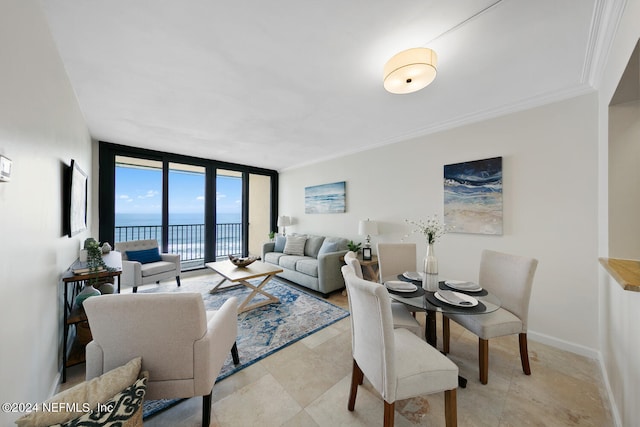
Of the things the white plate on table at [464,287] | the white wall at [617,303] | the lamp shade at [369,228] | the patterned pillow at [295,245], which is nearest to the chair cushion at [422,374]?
the white plate on table at [464,287]

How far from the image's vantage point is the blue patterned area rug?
6.69ft

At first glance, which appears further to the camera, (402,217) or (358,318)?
(402,217)

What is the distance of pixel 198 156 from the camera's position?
15.6 feet

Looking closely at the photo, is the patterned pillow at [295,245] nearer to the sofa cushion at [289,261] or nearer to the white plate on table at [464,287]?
the sofa cushion at [289,261]

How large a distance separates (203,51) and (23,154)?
4.12 ft

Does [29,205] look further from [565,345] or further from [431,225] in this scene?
[565,345]

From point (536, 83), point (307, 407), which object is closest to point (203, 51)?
point (307, 407)

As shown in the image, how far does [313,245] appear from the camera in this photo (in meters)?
4.57

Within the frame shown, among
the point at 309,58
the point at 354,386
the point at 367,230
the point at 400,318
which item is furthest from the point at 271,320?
the point at 309,58

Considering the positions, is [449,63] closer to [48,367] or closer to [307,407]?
[307,407]

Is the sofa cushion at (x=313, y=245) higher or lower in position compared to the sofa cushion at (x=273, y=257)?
higher

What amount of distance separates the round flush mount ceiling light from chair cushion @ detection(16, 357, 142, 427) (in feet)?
7.92

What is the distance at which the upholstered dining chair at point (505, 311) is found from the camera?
1.74m

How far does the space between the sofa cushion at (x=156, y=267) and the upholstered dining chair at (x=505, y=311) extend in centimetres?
410
